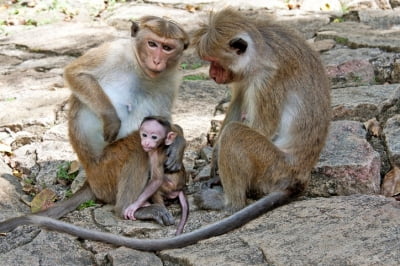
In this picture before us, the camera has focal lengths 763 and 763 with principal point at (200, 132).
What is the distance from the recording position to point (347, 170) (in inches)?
209

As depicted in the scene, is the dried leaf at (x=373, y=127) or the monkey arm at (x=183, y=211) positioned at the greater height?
the dried leaf at (x=373, y=127)

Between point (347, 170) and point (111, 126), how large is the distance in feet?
5.46

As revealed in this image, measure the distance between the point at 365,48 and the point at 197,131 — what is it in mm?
2415

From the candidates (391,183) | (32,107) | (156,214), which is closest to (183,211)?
(156,214)

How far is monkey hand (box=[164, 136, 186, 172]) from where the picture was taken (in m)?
5.29

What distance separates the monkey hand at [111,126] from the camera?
523 cm

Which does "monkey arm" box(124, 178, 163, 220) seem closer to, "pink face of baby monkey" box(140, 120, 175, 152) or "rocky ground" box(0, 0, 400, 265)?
"rocky ground" box(0, 0, 400, 265)

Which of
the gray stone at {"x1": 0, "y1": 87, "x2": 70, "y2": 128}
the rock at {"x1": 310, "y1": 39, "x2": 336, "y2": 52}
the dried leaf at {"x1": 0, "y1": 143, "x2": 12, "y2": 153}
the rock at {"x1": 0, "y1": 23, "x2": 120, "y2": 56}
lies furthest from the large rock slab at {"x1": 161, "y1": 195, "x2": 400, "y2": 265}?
the rock at {"x1": 0, "y1": 23, "x2": 120, "y2": 56}

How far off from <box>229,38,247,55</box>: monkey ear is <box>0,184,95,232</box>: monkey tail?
142 cm

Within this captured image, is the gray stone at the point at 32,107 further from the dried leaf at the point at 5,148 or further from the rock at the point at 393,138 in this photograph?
the rock at the point at 393,138

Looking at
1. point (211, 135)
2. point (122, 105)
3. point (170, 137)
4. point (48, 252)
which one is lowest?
point (211, 135)

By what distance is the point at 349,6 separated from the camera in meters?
10.5

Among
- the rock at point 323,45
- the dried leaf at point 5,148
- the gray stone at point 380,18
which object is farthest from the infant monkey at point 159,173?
the gray stone at point 380,18

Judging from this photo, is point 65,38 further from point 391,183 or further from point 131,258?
point 131,258
